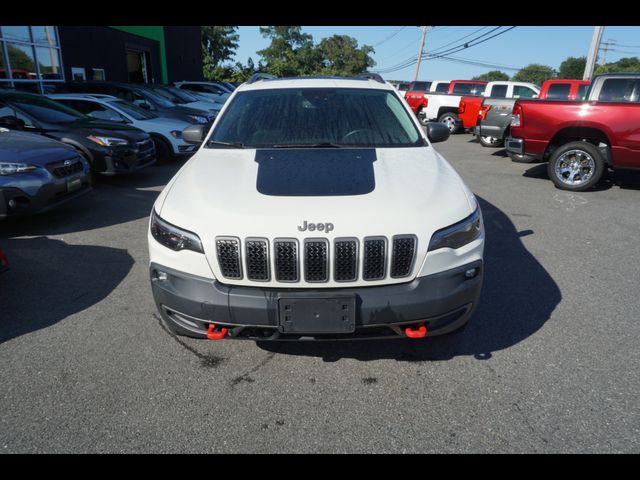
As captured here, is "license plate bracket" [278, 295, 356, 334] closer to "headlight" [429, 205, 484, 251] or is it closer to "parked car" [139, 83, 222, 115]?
"headlight" [429, 205, 484, 251]

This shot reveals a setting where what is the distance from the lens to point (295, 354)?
288cm

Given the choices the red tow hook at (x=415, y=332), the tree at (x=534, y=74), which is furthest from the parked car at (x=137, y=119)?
the tree at (x=534, y=74)

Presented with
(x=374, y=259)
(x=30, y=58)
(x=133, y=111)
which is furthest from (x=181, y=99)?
(x=374, y=259)

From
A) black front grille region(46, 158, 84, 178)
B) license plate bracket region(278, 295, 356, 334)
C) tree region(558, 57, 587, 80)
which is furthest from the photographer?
tree region(558, 57, 587, 80)

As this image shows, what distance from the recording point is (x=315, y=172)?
272cm

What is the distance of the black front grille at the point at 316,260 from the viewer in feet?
7.22

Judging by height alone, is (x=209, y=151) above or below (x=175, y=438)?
above

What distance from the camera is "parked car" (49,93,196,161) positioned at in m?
9.18

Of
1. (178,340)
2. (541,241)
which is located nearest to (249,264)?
(178,340)

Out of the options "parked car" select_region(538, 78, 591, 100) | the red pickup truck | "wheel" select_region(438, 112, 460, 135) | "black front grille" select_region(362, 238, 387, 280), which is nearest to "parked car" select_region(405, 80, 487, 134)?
"wheel" select_region(438, 112, 460, 135)

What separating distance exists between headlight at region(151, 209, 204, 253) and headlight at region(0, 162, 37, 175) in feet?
11.1

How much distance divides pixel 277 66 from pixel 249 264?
2013 inches
